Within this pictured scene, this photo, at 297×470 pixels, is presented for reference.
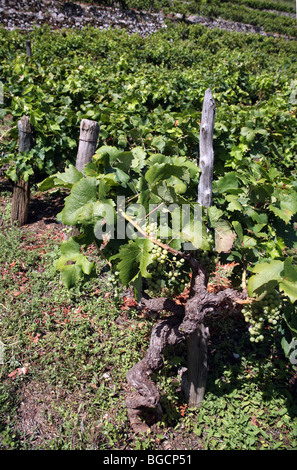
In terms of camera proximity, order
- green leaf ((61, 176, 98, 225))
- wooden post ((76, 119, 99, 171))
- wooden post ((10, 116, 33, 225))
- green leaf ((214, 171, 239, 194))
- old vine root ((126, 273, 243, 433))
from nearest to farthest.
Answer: green leaf ((61, 176, 98, 225)) → old vine root ((126, 273, 243, 433)) → green leaf ((214, 171, 239, 194)) → wooden post ((76, 119, 99, 171)) → wooden post ((10, 116, 33, 225))

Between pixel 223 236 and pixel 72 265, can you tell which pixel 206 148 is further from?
pixel 72 265

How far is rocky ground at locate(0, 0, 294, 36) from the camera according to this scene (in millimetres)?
13828

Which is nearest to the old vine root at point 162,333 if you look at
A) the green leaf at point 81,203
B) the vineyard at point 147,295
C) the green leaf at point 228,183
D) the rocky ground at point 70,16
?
the vineyard at point 147,295

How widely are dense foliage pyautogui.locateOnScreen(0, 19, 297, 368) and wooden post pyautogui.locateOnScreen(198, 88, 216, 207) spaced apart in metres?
0.07

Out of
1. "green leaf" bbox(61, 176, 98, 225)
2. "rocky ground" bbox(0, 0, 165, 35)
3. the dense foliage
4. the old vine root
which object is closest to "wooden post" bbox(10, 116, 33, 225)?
the dense foliage

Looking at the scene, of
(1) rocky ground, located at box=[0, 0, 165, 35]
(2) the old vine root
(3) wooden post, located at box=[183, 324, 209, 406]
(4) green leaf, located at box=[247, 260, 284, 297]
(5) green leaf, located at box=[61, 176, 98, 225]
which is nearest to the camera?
(4) green leaf, located at box=[247, 260, 284, 297]

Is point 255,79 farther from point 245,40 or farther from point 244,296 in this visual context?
point 245,40

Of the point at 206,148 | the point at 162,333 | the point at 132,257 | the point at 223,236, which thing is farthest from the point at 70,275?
the point at 206,148

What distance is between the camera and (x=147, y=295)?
2213 millimetres

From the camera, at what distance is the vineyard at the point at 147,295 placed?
168cm

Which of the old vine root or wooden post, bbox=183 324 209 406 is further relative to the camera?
wooden post, bbox=183 324 209 406

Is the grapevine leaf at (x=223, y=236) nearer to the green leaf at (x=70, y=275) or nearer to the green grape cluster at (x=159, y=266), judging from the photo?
the green grape cluster at (x=159, y=266)

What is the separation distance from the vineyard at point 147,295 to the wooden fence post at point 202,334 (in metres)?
0.01

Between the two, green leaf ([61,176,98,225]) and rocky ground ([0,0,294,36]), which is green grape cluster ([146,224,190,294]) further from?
rocky ground ([0,0,294,36])
